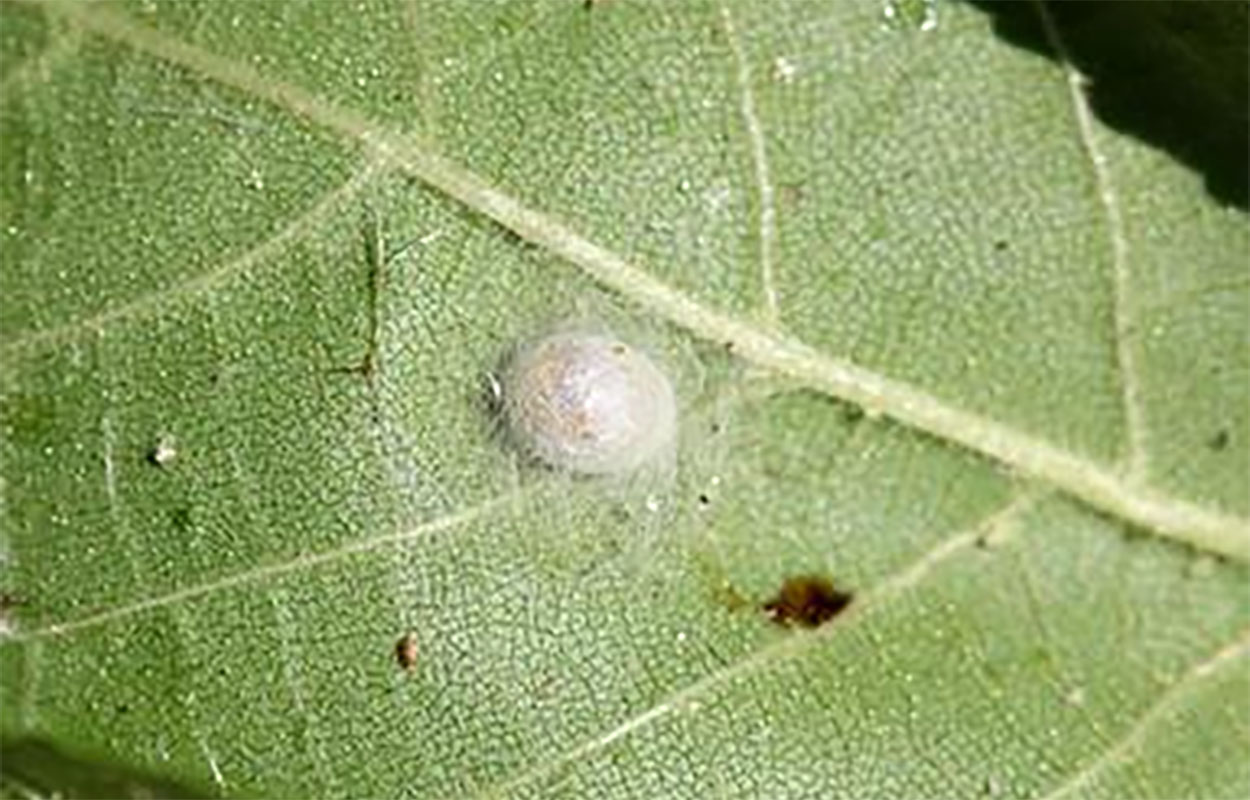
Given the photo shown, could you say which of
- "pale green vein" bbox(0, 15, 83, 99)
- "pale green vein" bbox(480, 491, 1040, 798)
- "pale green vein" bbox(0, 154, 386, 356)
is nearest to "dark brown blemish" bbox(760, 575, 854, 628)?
"pale green vein" bbox(480, 491, 1040, 798)

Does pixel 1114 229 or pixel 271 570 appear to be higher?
pixel 1114 229

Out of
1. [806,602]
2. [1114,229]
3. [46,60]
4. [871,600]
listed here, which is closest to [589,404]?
[806,602]

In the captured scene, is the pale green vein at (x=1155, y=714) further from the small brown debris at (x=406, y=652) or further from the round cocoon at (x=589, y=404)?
the small brown debris at (x=406, y=652)

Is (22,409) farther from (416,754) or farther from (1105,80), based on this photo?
(1105,80)

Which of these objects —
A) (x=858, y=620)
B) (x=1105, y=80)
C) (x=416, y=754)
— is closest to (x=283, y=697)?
(x=416, y=754)

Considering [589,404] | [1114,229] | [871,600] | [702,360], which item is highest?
[1114,229]

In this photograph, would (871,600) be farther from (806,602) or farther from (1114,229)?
(1114,229)
